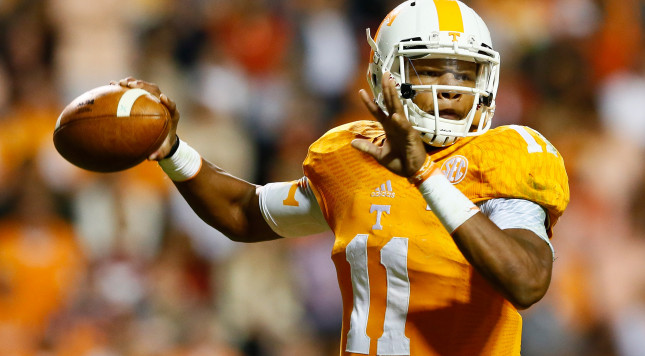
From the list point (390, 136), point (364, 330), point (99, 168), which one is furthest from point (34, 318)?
point (390, 136)

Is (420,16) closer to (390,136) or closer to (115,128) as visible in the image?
(390,136)

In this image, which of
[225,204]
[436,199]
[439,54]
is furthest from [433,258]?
[225,204]

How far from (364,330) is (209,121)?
409 cm

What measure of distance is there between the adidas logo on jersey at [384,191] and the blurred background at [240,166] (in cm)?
261

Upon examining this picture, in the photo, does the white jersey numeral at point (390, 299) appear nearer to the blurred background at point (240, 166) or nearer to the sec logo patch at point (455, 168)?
the sec logo patch at point (455, 168)

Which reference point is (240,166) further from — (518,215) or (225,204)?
(518,215)

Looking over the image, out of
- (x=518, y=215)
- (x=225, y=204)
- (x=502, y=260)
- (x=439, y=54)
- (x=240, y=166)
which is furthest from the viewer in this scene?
(x=240, y=166)

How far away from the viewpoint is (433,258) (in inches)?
103

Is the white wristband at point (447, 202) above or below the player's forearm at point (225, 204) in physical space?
above

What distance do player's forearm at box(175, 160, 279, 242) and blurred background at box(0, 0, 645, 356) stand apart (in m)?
2.25

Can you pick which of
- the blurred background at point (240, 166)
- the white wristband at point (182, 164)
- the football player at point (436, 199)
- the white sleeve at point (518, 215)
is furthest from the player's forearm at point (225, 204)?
the blurred background at point (240, 166)

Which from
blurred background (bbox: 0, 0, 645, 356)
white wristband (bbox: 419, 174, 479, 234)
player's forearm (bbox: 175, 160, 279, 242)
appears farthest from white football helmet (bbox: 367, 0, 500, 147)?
blurred background (bbox: 0, 0, 645, 356)

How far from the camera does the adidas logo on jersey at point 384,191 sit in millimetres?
2701

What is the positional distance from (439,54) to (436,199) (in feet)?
1.82
